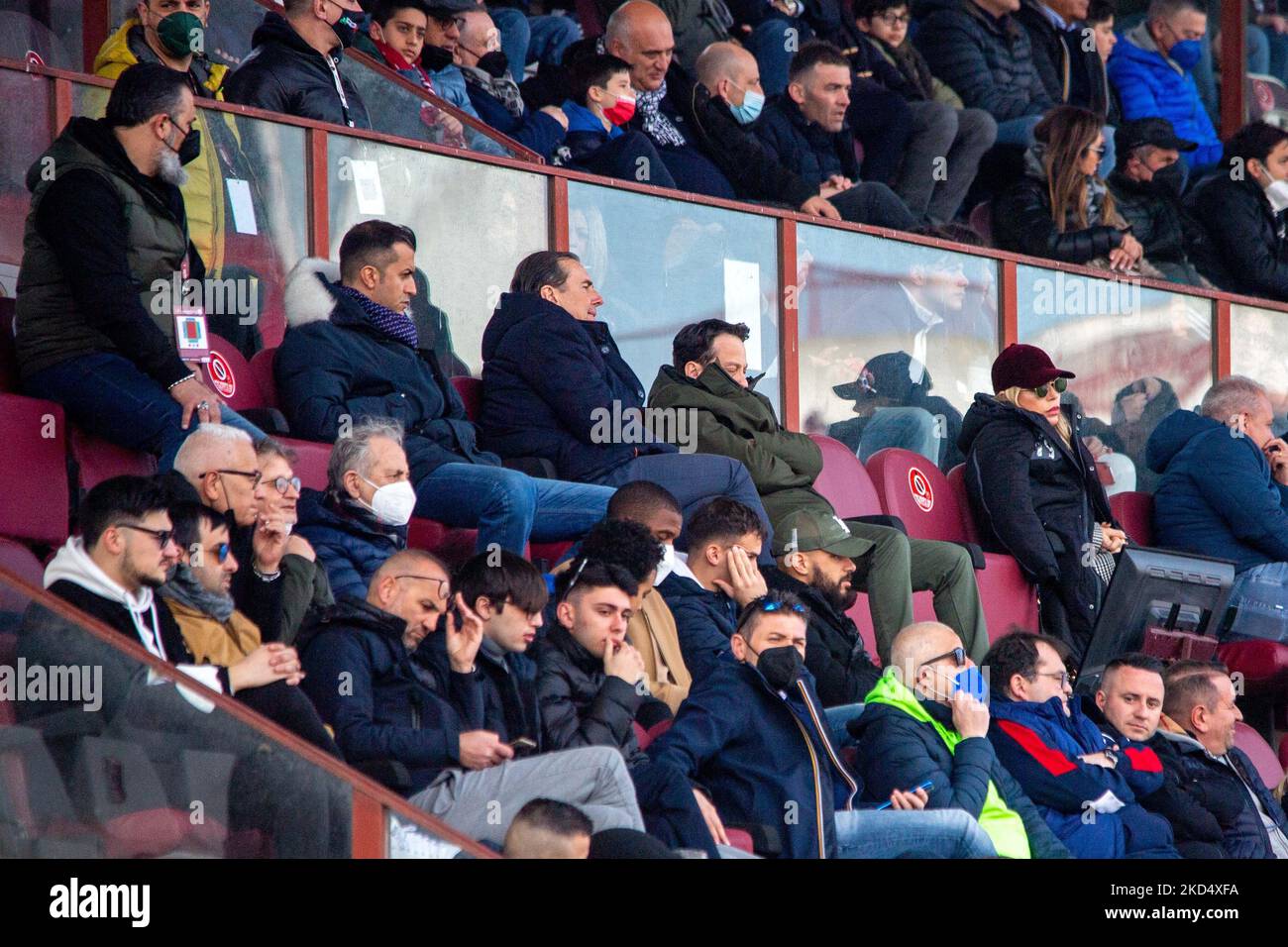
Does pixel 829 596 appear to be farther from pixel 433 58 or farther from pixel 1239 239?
pixel 1239 239

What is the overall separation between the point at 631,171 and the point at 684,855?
426 cm

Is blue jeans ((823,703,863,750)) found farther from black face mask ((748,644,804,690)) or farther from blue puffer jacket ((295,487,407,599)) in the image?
blue puffer jacket ((295,487,407,599))

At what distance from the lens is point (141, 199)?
21.4 feet

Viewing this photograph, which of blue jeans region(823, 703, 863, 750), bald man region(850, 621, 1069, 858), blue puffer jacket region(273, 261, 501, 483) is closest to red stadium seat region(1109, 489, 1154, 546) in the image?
bald man region(850, 621, 1069, 858)

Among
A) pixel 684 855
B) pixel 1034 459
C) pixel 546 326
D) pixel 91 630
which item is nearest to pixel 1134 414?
pixel 1034 459

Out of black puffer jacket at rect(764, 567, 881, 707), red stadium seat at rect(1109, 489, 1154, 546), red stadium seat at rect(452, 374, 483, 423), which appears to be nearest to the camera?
black puffer jacket at rect(764, 567, 881, 707)

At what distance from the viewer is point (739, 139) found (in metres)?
9.54

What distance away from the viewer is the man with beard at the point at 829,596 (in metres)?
6.84

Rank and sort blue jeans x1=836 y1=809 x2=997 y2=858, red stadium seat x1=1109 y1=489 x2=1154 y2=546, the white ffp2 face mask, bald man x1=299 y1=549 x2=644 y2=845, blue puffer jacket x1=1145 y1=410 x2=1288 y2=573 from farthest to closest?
red stadium seat x1=1109 y1=489 x2=1154 y2=546 < blue puffer jacket x1=1145 y1=410 x2=1288 y2=573 < the white ffp2 face mask < blue jeans x1=836 y1=809 x2=997 y2=858 < bald man x1=299 y1=549 x2=644 y2=845

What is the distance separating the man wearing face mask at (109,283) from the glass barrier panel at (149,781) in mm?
1675

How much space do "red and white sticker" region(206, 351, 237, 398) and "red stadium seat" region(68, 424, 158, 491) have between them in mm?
440

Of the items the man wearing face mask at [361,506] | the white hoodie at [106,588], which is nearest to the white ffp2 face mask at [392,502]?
the man wearing face mask at [361,506]

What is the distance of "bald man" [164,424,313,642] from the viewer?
5602 millimetres
